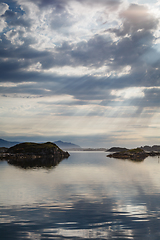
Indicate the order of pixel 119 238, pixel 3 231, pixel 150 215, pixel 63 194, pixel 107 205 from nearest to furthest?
pixel 119 238 → pixel 3 231 → pixel 150 215 → pixel 107 205 → pixel 63 194

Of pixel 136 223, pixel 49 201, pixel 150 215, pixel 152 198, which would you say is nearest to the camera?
pixel 136 223

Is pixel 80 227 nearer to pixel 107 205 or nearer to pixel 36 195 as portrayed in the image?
pixel 107 205

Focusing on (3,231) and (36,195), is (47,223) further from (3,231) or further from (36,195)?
(36,195)

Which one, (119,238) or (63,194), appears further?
(63,194)

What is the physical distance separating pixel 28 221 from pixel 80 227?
6.47 metres

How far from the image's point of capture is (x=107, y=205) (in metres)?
34.9

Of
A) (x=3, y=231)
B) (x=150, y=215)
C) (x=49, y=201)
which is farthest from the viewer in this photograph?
(x=49, y=201)

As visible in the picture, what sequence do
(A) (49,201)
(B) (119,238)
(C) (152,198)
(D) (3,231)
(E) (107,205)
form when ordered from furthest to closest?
(C) (152,198), (A) (49,201), (E) (107,205), (D) (3,231), (B) (119,238)

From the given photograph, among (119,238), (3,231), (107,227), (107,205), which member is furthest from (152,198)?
(3,231)

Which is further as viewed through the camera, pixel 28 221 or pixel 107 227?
pixel 28 221

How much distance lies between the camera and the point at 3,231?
22734mm

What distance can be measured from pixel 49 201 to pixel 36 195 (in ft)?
19.0

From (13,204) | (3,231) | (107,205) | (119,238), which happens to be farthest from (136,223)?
(13,204)

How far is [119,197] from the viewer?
1625 inches
